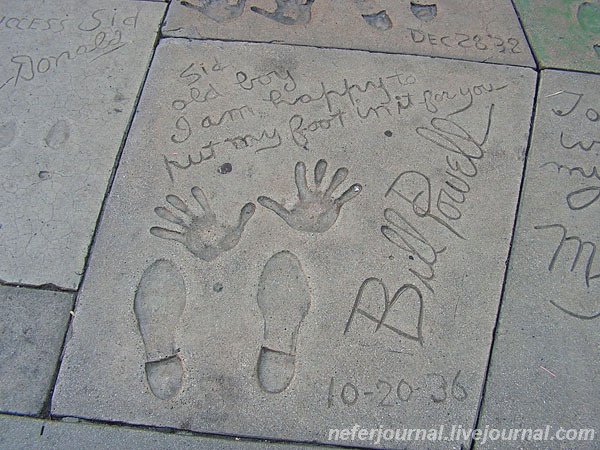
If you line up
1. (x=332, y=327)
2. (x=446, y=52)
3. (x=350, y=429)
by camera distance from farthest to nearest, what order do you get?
(x=446, y=52) → (x=332, y=327) → (x=350, y=429)

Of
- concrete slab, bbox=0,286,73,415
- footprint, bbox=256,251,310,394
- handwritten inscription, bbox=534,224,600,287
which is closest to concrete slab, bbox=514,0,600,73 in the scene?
handwritten inscription, bbox=534,224,600,287

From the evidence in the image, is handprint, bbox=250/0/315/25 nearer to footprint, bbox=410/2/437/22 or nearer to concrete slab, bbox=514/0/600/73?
footprint, bbox=410/2/437/22

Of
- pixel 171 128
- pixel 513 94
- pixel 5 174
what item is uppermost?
pixel 513 94

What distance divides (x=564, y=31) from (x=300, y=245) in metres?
1.53

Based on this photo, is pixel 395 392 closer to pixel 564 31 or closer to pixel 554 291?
pixel 554 291

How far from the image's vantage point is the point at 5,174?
1.79m

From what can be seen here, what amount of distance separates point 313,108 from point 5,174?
44.4 inches

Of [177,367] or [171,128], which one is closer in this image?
[177,367]

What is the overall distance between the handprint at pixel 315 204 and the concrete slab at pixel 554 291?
1.94 feet

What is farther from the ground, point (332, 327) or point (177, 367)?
point (332, 327)

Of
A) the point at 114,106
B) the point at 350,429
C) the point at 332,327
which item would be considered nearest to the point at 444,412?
the point at 350,429

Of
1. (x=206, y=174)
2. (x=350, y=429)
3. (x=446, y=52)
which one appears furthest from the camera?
(x=446, y=52)

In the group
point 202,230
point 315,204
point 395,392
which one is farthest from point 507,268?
point 202,230

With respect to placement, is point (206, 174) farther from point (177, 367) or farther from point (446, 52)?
point (446, 52)
